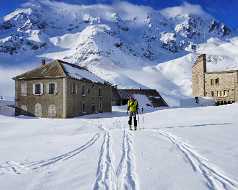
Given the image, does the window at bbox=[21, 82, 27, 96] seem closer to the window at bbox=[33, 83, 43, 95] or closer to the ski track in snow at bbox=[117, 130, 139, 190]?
the window at bbox=[33, 83, 43, 95]

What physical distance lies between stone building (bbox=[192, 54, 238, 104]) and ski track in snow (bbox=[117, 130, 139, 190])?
2116 inches

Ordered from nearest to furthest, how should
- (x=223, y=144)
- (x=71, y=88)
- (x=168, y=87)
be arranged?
(x=223, y=144) < (x=71, y=88) < (x=168, y=87)

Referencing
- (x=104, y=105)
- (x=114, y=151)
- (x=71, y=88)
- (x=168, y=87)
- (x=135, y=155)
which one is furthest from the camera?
(x=168, y=87)

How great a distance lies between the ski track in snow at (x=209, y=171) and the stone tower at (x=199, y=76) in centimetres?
5594

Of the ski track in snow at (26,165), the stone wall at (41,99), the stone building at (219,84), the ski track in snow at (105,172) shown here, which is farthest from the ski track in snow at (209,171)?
the stone building at (219,84)

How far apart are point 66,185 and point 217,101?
57767 millimetres

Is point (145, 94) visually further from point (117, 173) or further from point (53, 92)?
point (117, 173)

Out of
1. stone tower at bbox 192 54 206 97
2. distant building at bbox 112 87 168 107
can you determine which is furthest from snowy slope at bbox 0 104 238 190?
distant building at bbox 112 87 168 107

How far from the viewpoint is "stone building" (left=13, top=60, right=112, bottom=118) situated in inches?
1629

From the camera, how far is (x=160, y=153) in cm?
1105

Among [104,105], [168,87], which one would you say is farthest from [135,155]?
[168,87]

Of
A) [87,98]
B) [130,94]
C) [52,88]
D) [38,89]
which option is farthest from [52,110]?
[130,94]

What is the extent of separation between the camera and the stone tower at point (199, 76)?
219 feet

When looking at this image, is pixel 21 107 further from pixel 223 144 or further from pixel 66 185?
pixel 66 185
